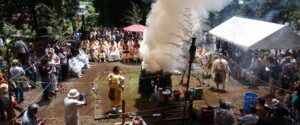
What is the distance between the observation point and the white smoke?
13.2m

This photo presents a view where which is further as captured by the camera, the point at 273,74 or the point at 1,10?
the point at 1,10

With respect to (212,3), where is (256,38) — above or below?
below

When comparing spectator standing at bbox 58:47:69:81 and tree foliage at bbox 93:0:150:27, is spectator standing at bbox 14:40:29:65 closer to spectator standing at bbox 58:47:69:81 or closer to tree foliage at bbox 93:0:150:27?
spectator standing at bbox 58:47:69:81

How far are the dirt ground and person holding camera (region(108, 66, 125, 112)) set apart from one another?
58 centimetres

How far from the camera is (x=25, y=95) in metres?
13.3

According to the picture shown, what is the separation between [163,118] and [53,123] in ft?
11.4

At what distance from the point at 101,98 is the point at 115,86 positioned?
227 centimetres

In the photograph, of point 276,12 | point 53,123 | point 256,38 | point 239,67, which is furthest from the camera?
point 276,12

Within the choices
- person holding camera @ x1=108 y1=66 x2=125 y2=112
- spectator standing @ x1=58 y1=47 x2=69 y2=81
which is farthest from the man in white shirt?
spectator standing @ x1=58 y1=47 x2=69 y2=81

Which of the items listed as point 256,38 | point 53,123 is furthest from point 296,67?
point 53,123

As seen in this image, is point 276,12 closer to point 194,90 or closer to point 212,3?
point 212,3

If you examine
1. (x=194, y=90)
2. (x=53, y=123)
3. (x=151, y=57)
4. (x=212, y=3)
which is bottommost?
(x=53, y=123)

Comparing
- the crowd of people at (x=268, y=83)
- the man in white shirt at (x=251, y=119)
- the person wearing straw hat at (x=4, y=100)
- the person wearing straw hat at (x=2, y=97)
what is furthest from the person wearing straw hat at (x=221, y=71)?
the person wearing straw hat at (x=2, y=97)

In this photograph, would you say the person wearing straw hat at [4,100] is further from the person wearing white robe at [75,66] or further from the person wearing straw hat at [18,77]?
the person wearing white robe at [75,66]
